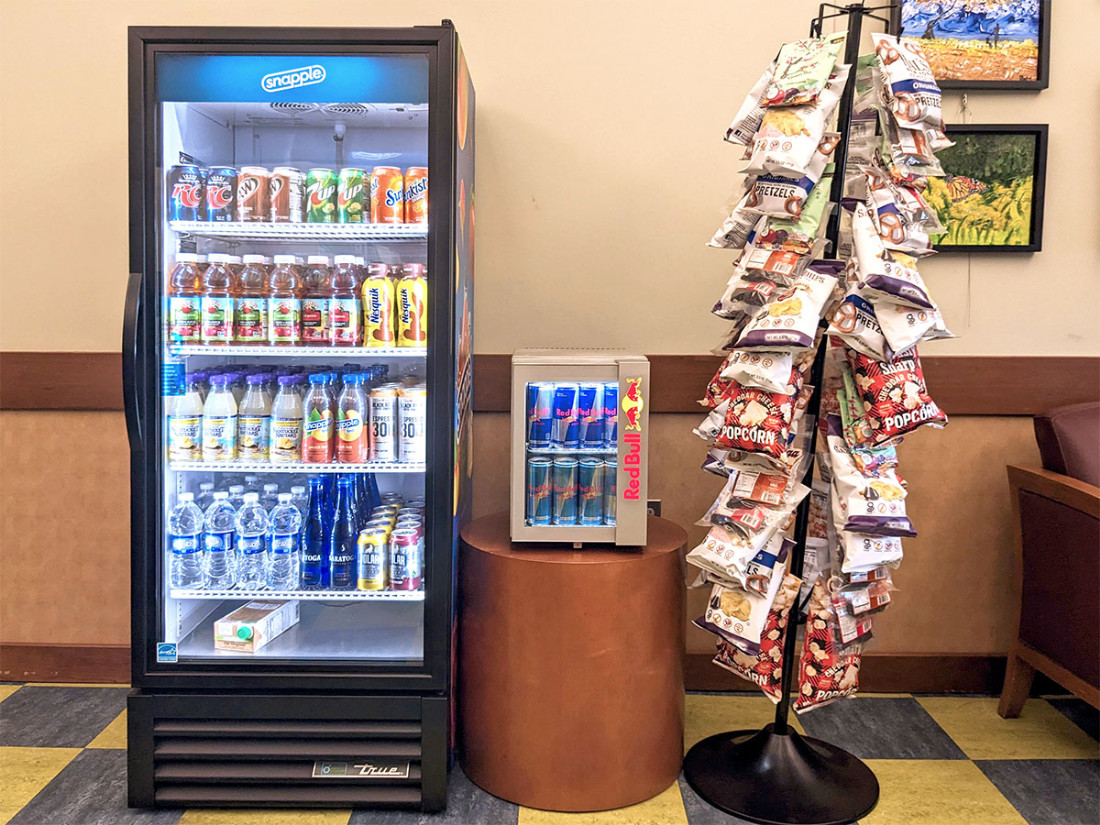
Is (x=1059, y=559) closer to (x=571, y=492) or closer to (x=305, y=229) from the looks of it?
(x=571, y=492)

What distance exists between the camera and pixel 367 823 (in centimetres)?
222

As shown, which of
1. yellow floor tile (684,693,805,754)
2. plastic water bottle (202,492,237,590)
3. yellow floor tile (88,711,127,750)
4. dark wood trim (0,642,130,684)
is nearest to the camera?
plastic water bottle (202,492,237,590)

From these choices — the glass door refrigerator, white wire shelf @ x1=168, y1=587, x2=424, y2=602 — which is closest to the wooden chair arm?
the glass door refrigerator

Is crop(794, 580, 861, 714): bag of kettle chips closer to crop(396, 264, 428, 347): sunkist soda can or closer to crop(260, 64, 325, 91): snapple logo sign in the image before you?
crop(396, 264, 428, 347): sunkist soda can

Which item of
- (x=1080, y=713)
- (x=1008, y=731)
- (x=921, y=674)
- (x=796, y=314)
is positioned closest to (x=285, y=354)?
(x=796, y=314)

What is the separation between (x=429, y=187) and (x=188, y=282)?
71cm

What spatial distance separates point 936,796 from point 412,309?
6.32 feet

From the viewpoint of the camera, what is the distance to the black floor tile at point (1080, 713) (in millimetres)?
2768

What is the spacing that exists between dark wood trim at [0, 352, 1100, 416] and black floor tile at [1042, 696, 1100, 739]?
3.22 feet

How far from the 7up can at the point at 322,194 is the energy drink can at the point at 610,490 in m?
1.00

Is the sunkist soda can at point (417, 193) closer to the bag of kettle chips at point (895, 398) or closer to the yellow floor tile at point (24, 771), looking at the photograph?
the bag of kettle chips at point (895, 398)

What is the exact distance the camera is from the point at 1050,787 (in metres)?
2.42

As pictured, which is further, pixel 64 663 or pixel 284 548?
pixel 64 663

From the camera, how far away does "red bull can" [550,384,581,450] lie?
7.55 feet
